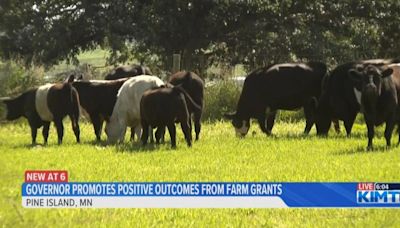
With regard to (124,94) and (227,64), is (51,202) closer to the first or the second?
(124,94)

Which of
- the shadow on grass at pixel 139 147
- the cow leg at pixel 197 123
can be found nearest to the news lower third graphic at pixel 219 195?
the shadow on grass at pixel 139 147

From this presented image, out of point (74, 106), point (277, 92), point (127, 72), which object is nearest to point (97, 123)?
point (74, 106)

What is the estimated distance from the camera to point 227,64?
16.9 meters

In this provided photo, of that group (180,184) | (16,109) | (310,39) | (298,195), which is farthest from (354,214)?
(310,39)

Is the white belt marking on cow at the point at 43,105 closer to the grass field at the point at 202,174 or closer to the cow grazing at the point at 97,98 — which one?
the cow grazing at the point at 97,98

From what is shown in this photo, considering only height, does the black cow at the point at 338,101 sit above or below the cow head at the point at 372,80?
below

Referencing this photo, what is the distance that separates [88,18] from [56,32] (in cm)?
101

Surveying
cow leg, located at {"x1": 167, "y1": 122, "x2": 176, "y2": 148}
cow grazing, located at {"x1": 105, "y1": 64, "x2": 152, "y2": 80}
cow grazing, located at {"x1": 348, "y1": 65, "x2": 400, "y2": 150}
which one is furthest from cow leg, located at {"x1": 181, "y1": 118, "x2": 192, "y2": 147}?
cow grazing, located at {"x1": 105, "y1": 64, "x2": 152, "y2": 80}

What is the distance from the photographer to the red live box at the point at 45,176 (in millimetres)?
3643

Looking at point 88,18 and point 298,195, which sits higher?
point 88,18

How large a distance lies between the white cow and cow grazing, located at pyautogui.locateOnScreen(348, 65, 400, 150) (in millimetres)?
2608

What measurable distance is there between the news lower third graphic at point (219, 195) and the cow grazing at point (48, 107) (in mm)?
3531

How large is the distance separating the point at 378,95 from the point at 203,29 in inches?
399

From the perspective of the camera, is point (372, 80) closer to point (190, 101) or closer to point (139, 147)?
point (190, 101)
